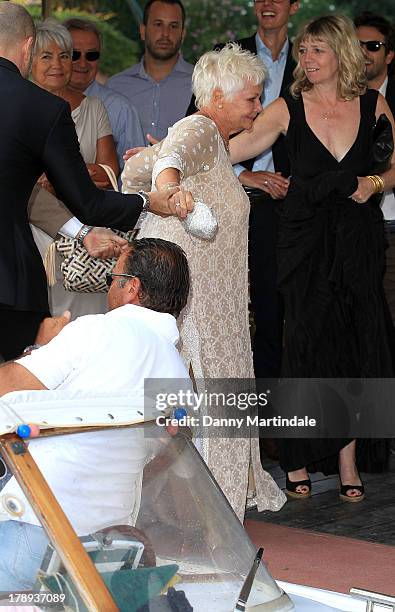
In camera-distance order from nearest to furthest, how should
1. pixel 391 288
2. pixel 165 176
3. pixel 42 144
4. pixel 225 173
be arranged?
pixel 42 144
pixel 165 176
pixel 225 173
pixel 391 288

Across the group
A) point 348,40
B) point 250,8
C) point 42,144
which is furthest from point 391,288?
point 250,8

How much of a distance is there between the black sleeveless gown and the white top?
256 centimetres

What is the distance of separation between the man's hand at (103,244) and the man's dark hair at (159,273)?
0.91m

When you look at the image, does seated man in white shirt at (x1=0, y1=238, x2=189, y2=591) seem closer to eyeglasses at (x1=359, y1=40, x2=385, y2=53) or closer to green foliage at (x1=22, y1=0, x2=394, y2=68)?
eyeglasses at (x1=359, y1=40, x2=385, y2=53)

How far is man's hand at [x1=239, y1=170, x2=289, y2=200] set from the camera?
6.14 metres

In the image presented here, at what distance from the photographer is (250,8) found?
15.4 m

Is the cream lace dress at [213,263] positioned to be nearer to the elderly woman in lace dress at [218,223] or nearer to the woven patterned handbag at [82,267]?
the elderly woman in lace dress at [218,223]

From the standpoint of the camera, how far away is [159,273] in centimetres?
345

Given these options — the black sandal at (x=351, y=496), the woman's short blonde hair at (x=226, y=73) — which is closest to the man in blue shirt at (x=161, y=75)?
the woman's short blonde hair at (x=226, y=73)

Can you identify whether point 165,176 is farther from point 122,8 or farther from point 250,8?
point 250,8

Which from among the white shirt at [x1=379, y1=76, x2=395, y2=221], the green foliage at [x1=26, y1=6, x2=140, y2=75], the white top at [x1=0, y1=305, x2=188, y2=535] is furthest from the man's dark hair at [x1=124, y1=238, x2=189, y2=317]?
the green foliage at [x1=26, y1=6, x2=140, y2=75]

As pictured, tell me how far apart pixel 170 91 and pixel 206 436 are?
9.93ft

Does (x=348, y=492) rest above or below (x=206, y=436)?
below

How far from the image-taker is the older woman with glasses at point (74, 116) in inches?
237
